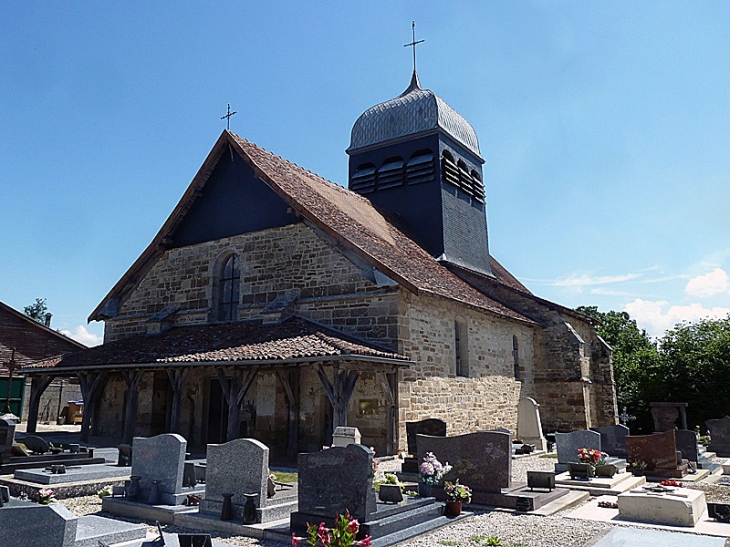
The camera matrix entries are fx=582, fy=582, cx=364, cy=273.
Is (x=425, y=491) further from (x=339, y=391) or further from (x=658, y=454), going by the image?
(x=658, y=454)

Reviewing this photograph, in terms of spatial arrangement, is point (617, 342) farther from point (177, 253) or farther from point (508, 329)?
point (177, 253)

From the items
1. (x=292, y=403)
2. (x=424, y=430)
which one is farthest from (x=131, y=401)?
(x=424, y=430)

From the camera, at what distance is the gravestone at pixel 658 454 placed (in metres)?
11.5

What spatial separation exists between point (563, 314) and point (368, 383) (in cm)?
1078

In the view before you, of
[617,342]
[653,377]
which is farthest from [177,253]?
[617,342]

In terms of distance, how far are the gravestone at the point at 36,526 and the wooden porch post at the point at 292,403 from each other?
31.8 ft

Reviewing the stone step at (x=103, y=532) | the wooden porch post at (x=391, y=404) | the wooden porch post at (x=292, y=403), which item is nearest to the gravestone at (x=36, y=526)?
the stone step at (x=103, y=532)

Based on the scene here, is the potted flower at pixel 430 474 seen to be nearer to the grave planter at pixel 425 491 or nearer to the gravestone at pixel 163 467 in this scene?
the grave planter at pixel 425 491

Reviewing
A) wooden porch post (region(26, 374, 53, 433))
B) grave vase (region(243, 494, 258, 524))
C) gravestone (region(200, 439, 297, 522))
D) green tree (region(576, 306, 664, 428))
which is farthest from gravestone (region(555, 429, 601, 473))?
wooden porch post (region(26, 374, 53, 433))

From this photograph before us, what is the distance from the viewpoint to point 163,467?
332 inches

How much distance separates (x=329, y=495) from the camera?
22.6 ft

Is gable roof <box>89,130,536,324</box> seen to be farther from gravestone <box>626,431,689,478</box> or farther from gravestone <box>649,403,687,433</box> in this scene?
gravestone <box>626,431,689,478</box>

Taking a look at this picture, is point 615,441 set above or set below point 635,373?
below

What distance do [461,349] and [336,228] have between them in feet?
18.1
